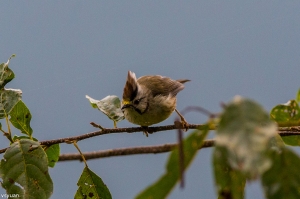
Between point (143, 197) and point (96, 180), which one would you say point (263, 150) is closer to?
point (143, 197)

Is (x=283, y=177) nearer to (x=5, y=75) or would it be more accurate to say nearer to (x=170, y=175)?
(x=170, y=175)

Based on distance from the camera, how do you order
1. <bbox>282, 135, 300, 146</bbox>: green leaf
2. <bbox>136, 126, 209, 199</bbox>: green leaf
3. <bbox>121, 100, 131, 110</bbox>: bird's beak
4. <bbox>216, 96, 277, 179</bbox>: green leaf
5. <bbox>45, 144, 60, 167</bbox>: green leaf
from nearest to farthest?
<bbox>216, 96, 277, 179</bbox>: green leaf, <bbox>136, 126, 209, 199</bbox>: green leaf, <bbox>282, 135, 300, 146</bbox>: green leaf, <bbox>45, 144, 60, 167</bbox>: green leaf, <bbox>121, 100, 131, 110</bbox>: bird's beak

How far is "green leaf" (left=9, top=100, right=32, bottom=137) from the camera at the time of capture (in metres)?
2.20

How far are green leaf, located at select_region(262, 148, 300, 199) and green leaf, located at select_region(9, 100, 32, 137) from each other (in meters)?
1.70

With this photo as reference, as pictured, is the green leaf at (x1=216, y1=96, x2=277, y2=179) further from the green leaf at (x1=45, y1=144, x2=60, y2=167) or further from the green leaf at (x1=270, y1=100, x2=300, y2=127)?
the green leaf at (x1=45, y1=144, x2=60, y2=167)

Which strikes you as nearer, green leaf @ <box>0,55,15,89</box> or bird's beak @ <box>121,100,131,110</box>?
Answer: green leaf @ <box>0,55,15,89</box>

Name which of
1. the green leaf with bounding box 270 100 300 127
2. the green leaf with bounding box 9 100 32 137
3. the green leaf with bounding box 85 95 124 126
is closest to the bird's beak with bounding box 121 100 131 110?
the green leaf with bounding box 85 95 124 126

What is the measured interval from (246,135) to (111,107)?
196 cm

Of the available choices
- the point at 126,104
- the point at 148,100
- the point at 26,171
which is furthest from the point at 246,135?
the point at 148,100

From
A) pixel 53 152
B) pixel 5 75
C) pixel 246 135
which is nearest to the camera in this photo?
pixel 246 135

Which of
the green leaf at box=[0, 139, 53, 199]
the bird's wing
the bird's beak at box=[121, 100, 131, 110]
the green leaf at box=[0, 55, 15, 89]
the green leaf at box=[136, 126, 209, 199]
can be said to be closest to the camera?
the green leaf at box=[136, 126, 209, 199]

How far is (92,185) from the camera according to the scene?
2.12 metres

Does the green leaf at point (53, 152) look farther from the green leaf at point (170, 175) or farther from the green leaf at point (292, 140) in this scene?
the green leaf at point (170, 175)

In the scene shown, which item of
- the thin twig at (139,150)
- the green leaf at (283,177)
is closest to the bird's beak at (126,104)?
Answer: the thin twig at (139,150)
